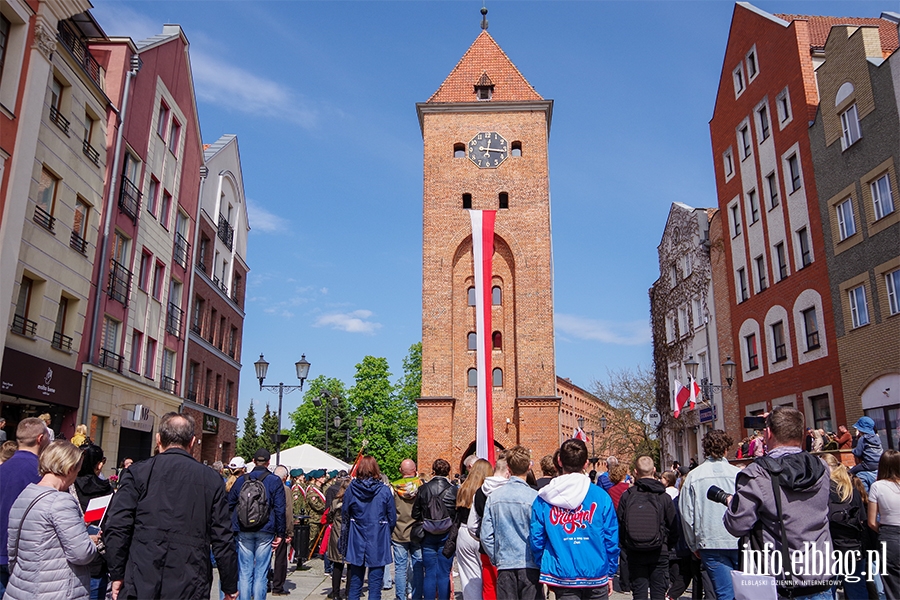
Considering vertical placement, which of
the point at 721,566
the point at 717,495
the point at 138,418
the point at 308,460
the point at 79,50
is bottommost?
the point at 721,566

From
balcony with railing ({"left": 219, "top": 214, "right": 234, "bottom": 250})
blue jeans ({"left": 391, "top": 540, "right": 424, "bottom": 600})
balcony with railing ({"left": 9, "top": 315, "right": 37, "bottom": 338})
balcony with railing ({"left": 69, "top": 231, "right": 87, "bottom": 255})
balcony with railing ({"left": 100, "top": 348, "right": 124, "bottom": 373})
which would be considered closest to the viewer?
blue jeans ({"left": 391, "top": 540, "right": 424, "bottom": 600})

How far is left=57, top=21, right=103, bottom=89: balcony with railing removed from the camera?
17266 millimetres

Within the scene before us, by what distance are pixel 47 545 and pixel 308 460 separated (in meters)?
18.7

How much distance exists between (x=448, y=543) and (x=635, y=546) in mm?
2158

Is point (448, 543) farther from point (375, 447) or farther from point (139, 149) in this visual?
point (375, 447)

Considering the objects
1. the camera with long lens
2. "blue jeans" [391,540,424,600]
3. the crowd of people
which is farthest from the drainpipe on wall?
the camera with long lens

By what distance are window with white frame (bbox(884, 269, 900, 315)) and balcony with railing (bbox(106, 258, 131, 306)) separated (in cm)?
2155

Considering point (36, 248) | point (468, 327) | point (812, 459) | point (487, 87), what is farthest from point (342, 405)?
point (812, 459)

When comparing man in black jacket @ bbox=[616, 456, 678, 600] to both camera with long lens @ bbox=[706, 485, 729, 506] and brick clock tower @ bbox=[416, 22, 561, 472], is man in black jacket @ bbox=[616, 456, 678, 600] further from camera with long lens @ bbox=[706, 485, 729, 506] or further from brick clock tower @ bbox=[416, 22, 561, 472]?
brick clock tower @ bbox=[416, 22, 561, 472]

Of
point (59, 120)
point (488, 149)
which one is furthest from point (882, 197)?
point (59, 120)

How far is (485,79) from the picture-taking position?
38375 mm

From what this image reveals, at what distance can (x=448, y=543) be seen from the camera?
768 centimetres

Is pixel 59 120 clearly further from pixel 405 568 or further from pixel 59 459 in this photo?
pixel 59 459

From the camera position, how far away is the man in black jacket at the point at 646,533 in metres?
6.54
